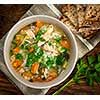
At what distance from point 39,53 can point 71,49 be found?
0.38 feet

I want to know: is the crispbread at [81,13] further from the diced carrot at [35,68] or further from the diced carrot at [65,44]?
the diced carrot at [35,68]

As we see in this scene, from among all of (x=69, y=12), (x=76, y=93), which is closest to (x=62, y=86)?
(x=76, y=93)

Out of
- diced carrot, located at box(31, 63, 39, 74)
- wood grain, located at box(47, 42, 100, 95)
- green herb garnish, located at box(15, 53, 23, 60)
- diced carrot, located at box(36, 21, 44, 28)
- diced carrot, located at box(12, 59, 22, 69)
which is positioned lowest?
wood grain, located at box(47, 42, 100, 95)

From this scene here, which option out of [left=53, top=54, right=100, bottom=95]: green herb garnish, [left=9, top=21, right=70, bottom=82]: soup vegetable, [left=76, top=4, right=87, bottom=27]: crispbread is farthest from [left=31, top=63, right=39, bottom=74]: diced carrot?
[left=76, top=4, right=87, bottom=27]: crispbread

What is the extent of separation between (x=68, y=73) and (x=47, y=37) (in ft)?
Result: 0.50

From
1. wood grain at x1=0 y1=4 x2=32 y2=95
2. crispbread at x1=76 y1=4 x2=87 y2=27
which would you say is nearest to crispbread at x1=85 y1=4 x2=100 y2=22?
crispbread at x1=76 y1=4 x2=87 y2=27

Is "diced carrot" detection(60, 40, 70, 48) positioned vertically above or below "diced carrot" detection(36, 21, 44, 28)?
below

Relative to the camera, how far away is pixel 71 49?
1146 millimetres

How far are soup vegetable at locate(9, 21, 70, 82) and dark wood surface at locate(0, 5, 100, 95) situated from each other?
5 centimetres

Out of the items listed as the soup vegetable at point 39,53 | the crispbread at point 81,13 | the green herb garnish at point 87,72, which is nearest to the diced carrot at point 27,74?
the soup vegetable at point 39,53

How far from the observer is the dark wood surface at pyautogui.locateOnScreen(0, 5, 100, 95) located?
3.75 feet

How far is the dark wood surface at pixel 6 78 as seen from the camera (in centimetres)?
114

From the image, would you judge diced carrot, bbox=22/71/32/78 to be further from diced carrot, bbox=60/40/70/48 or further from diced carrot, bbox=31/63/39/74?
diced carrot, bbox=60/40/70/48
